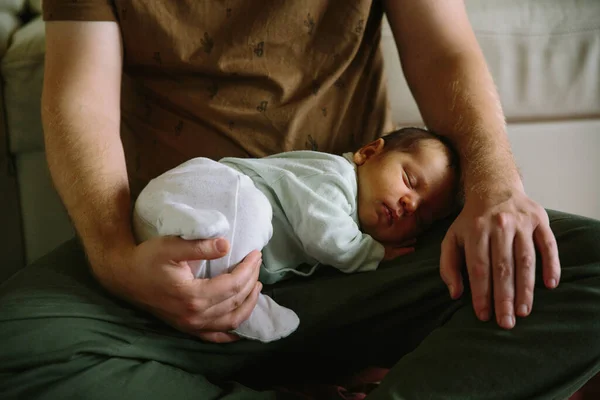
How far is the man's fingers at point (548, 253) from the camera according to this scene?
25.7 inches

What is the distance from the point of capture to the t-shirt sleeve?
936 millimetres

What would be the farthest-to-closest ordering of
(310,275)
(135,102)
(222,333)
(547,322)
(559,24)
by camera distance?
(559,24), (135,102), (310,275), (222,333), (547,322)

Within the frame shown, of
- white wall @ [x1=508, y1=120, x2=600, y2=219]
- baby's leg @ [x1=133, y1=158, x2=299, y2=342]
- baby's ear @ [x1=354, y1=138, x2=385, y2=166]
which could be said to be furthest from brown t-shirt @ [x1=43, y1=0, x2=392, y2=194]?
white wall @ [x1=508, y1=120, x2=600, y2=219]

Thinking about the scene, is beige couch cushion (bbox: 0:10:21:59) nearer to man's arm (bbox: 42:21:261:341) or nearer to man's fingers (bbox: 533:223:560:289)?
man's arm (bbox: 42:21:261:341)

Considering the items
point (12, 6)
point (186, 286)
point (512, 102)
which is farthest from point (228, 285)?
point (12, 6)

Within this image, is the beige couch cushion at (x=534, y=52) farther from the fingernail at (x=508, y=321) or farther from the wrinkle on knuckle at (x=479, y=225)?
the fingernail at (x=508, y=321)

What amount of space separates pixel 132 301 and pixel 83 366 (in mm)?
125

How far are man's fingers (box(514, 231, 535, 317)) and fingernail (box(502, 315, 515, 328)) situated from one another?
1cm

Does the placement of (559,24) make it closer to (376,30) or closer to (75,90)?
(376,30)

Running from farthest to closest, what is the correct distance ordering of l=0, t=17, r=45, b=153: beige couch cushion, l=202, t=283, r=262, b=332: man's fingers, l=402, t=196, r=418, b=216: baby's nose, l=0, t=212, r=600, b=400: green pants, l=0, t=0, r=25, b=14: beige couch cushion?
l=0, t=0, r=25, b=14: beige couch cushion < l=0, t=17, r=45, b=153: beige couch cushion < l=402, t=196, r=418, b=216: baby's nose < l=202, t=283, r=262, b=332: man's fingers < l=0, t=212, r=600, b=400: green pants

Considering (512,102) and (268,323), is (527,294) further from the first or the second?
(512,102)

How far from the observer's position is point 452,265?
27.9 inches

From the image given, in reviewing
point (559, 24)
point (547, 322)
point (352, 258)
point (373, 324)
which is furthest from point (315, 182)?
point (559, 24)

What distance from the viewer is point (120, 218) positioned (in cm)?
81
